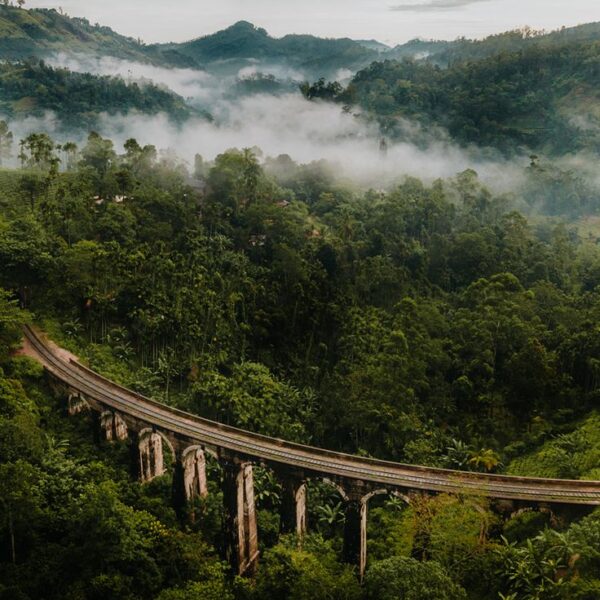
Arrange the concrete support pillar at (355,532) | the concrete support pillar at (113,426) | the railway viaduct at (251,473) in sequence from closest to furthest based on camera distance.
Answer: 1. the railway viaduct at (251,473)
2. the concrete support pillar at (355,532)
3. the concrete support pillar at (113,426)

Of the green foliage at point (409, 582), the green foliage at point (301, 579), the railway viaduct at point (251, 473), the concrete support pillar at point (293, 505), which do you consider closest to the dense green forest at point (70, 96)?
the railway viaduct at point (251, 473)

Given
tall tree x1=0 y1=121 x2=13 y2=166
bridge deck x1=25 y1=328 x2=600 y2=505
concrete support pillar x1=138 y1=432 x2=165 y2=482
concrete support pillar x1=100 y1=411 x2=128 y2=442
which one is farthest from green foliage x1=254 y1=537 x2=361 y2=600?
tall tree x1=0 y1=121 x2=13 y2=166

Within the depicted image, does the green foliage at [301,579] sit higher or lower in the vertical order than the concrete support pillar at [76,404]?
lower

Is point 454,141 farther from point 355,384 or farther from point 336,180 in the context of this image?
point 355,384

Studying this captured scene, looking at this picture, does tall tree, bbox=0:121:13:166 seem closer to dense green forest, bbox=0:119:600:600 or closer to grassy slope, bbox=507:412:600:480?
dense green forest, bbox=0:119:600:600

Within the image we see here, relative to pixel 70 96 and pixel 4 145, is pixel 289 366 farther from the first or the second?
pixel 70 96

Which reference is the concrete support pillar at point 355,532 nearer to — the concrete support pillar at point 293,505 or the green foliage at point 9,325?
the concrete support pillar at point 293,505

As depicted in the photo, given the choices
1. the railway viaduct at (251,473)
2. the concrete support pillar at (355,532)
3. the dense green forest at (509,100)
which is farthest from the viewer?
the dense green forest at (509,100)

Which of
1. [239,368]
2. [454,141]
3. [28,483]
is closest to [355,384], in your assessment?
[239,368]
